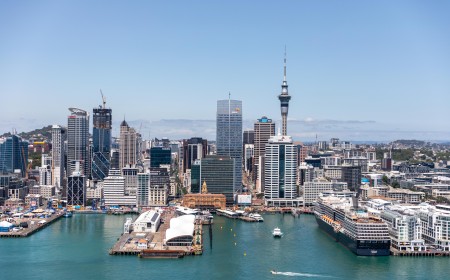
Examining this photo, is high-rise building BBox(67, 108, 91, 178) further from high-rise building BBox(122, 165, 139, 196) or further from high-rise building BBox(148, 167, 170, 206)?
high-rise building BBox(148, 167, 170, 206)

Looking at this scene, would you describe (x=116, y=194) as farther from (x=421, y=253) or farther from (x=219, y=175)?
(x=421, y=253)

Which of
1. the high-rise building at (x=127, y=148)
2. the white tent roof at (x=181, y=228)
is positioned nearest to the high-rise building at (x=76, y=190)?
the white tent roof at (x=181, y=228)

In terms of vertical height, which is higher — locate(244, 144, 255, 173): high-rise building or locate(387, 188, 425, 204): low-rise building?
locate(244, 144, 255, 173): high-rise building

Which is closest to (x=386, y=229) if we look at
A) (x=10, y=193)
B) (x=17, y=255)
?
(x=17, y=255)

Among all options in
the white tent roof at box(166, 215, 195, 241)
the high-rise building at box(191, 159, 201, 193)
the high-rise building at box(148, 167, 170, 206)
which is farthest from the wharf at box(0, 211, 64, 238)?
the high-rise building at box(191, 159, 201, 193)

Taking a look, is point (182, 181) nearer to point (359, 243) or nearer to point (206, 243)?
point (206, 243)

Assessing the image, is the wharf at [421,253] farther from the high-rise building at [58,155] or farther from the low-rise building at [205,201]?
the high-rise building at [58,155]

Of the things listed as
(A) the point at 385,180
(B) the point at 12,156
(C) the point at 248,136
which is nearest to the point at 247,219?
(A) the point at 385,180
